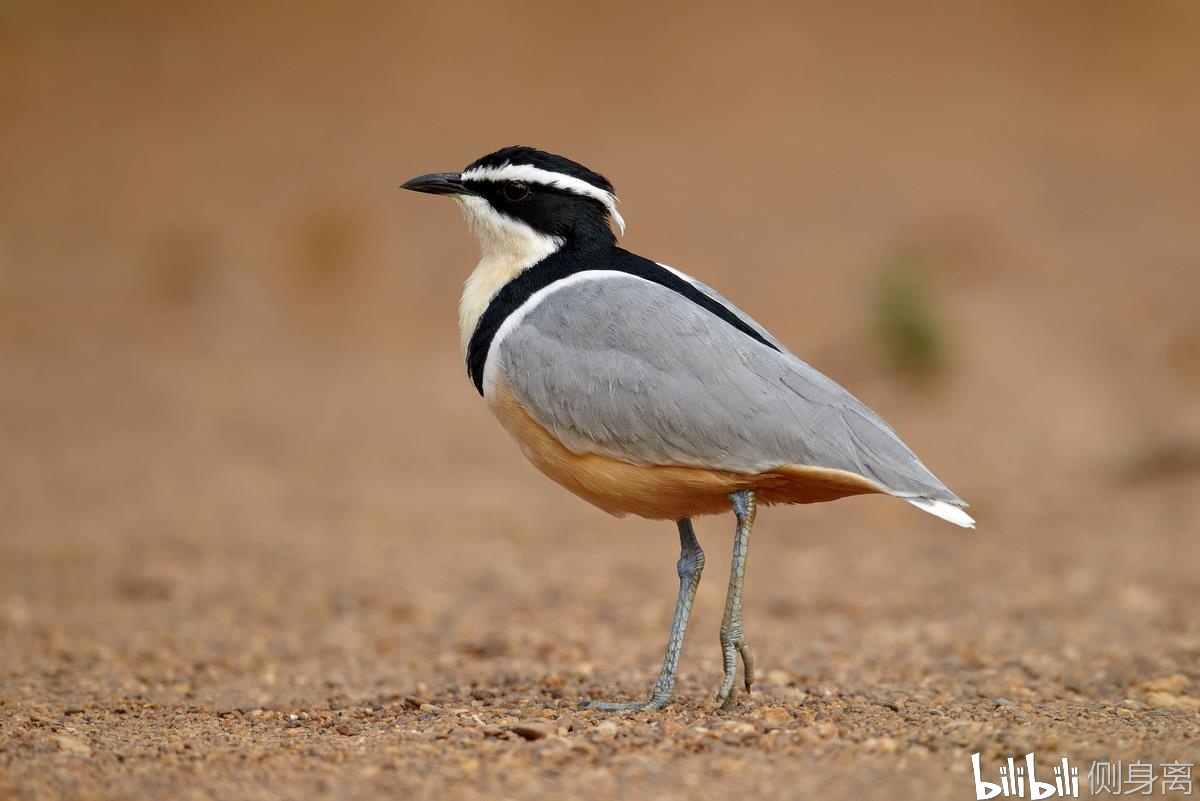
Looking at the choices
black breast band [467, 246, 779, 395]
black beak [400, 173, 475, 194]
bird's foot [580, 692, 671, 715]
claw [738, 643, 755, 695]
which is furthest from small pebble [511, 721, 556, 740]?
black beak [400, 173, 475, 194]

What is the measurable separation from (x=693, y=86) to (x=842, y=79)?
2771 mm

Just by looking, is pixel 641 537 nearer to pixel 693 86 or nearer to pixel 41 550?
pixel 41 550

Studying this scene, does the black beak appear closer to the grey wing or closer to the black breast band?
the black breast band

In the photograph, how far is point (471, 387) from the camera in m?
14.3

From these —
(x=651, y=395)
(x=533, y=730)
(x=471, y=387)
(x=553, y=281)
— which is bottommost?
(x=533, y=730)

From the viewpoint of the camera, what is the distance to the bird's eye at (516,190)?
16.1 ft

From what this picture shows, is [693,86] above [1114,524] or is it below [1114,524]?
above

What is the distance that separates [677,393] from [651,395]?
3.6 inches

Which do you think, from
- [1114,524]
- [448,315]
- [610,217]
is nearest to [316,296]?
[448,315]

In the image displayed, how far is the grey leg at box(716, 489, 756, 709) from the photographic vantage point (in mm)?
A: 4453

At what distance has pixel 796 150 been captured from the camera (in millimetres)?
21719

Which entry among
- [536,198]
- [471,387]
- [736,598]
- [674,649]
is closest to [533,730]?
[674,649]

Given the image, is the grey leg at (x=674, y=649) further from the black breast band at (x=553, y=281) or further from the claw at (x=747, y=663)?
the black breast band at (x=553, y=281)

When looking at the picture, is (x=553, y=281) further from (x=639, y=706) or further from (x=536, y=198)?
(x=639, y=706)
